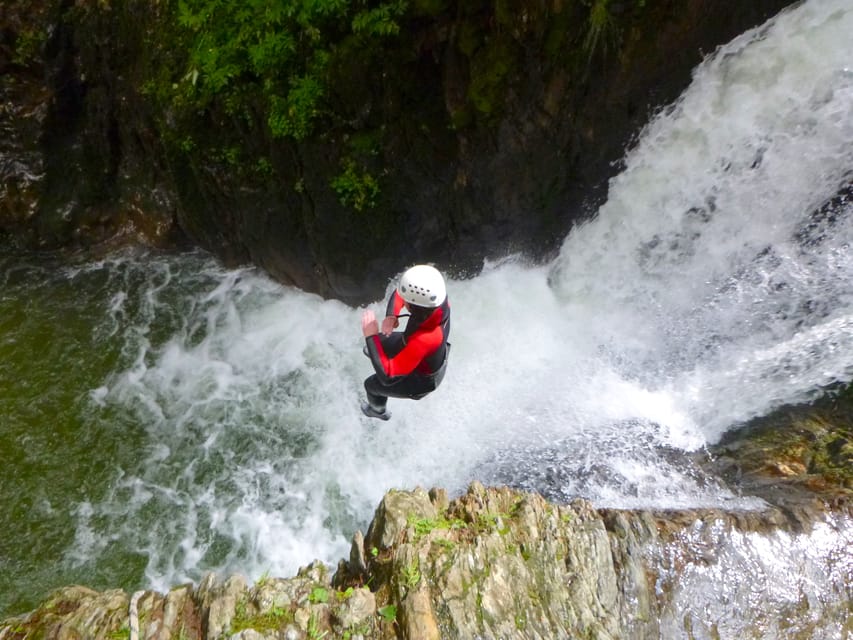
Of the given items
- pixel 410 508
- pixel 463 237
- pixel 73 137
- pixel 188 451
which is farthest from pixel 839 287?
pixel 73 137

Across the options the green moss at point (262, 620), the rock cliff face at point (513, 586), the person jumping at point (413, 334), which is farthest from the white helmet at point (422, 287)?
the green moss at point (262, 620)

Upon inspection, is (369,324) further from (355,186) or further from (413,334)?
(355,186)

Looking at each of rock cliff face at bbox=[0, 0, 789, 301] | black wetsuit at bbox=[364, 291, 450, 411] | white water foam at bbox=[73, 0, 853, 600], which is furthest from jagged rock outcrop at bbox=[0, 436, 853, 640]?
rock cliff face at bbox=[0, 0, 789, 301]

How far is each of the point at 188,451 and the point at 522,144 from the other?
4925mm

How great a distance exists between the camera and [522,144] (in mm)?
5652

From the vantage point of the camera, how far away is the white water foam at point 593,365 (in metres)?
4.82

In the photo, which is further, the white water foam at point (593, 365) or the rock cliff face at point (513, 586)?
the white water foam at point (593, 365)

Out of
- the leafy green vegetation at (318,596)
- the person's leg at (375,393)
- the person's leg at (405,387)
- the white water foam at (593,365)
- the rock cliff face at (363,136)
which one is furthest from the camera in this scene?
the rock cliff face at (363,136)

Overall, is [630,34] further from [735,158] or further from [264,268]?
[264,268]

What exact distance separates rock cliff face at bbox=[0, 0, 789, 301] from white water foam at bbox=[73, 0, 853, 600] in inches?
18.4

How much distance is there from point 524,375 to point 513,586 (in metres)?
3.02

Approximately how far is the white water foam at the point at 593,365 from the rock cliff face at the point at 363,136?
1.54 ft

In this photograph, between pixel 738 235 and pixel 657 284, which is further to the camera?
pixel 657 284

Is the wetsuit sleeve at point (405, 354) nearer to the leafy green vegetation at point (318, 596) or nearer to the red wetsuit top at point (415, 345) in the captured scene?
the red wetsuit top at point (415, 345)
